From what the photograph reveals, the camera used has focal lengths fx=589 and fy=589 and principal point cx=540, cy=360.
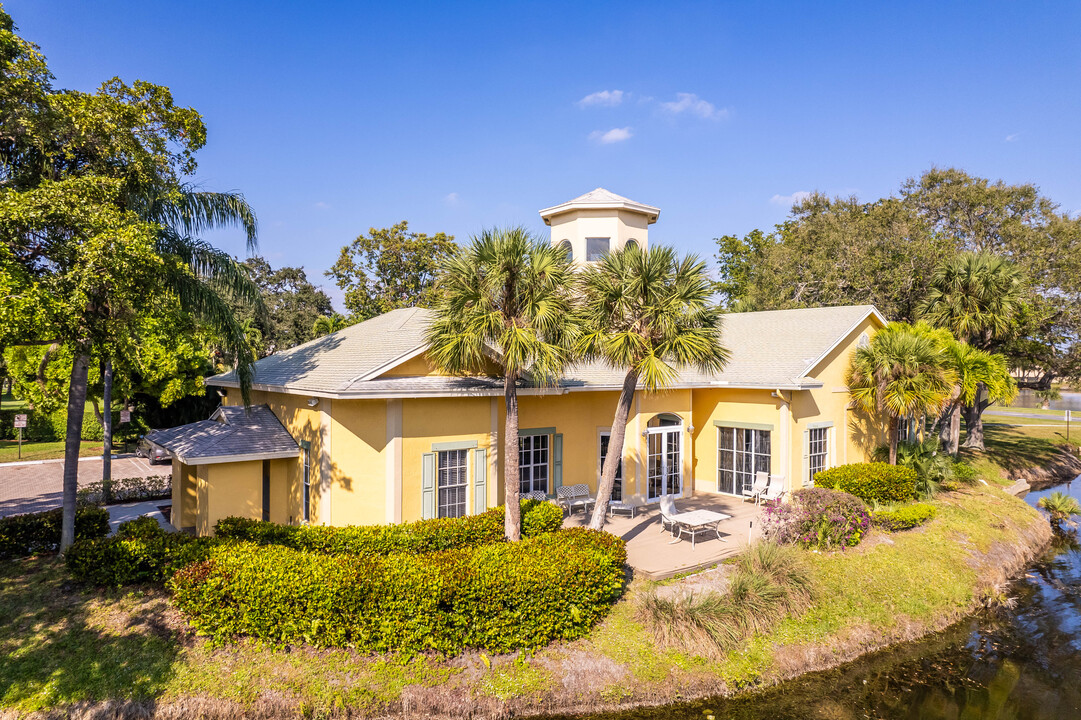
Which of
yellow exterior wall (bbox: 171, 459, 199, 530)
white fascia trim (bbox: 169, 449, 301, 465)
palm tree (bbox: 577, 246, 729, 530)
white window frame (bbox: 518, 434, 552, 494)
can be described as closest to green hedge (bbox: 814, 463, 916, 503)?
palm tree (bbox: 577, 246, 729, 530)

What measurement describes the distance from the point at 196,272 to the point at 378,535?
728 cm

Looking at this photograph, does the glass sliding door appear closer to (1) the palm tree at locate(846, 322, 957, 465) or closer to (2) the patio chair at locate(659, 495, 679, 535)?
(1) the palm tree at locate(846, 322, 957, 465)

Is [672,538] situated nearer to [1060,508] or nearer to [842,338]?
[842,338]

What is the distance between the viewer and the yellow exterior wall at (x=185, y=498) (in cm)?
1400

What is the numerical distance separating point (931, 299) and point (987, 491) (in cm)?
849

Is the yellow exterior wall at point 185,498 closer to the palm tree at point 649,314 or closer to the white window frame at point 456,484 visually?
the white window frame at point 456,484

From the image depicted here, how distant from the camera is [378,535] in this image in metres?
11.3

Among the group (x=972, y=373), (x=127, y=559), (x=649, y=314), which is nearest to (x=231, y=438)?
(x=127, y=559)

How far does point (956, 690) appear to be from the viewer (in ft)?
32.0

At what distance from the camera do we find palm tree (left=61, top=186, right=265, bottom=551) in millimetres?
11438

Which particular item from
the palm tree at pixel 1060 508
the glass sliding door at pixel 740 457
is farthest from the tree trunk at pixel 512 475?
the palm tree at pixel 1060 508

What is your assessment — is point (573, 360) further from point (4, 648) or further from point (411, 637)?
point (4, 648)

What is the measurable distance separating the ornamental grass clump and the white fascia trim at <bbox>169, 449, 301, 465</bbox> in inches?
333

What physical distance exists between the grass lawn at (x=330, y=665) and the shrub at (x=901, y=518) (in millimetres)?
3998
